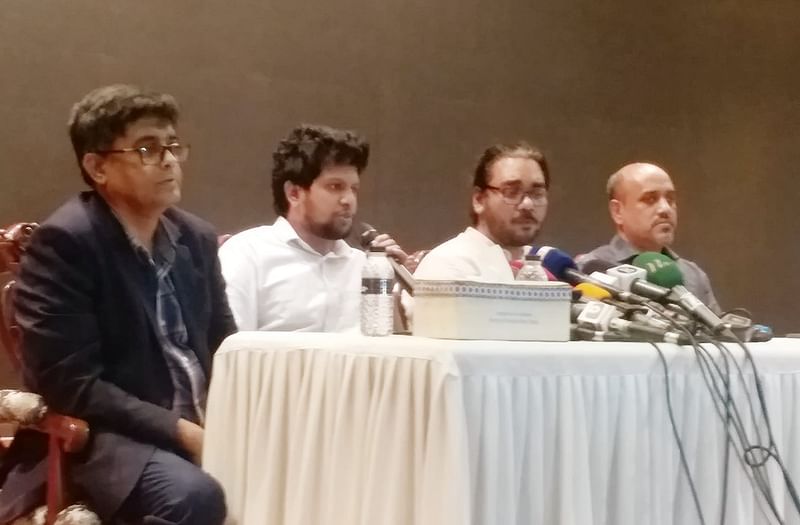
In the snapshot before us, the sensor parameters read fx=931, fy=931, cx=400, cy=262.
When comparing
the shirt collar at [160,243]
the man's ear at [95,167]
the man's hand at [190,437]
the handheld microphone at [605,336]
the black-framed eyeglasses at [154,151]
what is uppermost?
the black-framed eyeglasses at [154,151]

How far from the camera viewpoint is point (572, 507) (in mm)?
1390

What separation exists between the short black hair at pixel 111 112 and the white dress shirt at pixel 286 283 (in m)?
0.69

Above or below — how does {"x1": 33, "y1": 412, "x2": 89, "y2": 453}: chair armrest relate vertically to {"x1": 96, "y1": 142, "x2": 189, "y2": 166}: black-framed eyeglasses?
below

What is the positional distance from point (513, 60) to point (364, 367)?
2.84 metres

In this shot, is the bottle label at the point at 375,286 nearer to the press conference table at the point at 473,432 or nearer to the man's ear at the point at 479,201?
the press conference table at the point at 473,432

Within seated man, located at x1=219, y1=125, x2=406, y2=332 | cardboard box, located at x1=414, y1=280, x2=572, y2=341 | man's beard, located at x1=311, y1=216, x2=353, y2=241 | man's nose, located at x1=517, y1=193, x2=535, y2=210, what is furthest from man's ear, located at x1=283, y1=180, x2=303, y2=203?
cardboard box, located at x1=414, y1=280, x2=572, y2=341

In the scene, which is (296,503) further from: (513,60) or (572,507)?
(513,60)

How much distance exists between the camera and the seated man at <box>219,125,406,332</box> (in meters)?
2.64

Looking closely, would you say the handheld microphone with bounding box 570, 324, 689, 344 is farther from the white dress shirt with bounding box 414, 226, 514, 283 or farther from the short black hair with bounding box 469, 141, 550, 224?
the short black hair with bounding box 469, 141, 550, 224

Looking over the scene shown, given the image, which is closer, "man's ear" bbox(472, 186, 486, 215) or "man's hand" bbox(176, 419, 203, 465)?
"man's hand" bbox(176, 419, 203, 465)

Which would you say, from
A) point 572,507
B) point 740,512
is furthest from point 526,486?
point 740,512

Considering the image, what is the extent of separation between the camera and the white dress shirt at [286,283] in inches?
103

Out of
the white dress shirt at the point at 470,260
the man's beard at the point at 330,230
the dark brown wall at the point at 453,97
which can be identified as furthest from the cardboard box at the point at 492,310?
the dark brown wall at the point at 453,97

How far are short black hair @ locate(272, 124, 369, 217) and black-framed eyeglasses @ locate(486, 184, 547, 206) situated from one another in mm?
421
